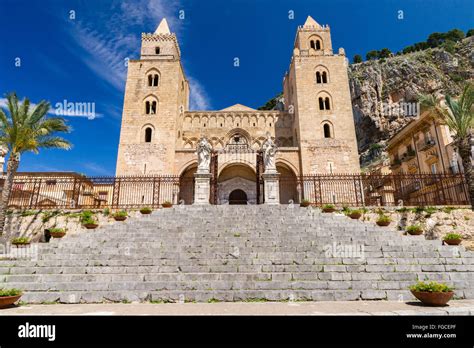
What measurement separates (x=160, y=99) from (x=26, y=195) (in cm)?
1383

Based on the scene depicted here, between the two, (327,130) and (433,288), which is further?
(327,130)

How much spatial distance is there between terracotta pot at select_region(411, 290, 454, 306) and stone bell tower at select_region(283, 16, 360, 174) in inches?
728

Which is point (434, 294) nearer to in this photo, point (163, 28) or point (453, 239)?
point (453, 239)

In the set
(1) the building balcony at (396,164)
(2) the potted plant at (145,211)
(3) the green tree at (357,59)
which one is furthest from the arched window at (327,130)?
(3) the green tree at (357,59)

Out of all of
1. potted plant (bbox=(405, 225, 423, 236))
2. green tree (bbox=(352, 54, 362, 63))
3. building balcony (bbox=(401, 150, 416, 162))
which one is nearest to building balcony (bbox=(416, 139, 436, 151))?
building balcony (bbox=(401, 150, 416, 162))

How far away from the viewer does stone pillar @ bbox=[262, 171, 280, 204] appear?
1314cm

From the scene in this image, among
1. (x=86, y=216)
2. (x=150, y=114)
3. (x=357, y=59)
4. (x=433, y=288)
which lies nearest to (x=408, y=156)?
(x=433, y=288)

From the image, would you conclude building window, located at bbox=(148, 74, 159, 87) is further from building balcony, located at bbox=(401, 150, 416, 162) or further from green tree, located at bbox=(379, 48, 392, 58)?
green tree, located at bbox=(379, 48, 392, 58)

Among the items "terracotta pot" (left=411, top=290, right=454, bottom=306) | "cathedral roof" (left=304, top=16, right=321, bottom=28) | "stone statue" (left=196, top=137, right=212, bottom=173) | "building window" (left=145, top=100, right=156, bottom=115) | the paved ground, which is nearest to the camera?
the paved ground

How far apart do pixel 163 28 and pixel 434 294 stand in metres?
34.7

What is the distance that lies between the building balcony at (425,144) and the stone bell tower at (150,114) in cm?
1989

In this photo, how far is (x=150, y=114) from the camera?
25234mm

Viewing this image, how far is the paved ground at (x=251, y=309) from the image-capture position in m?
4.46
